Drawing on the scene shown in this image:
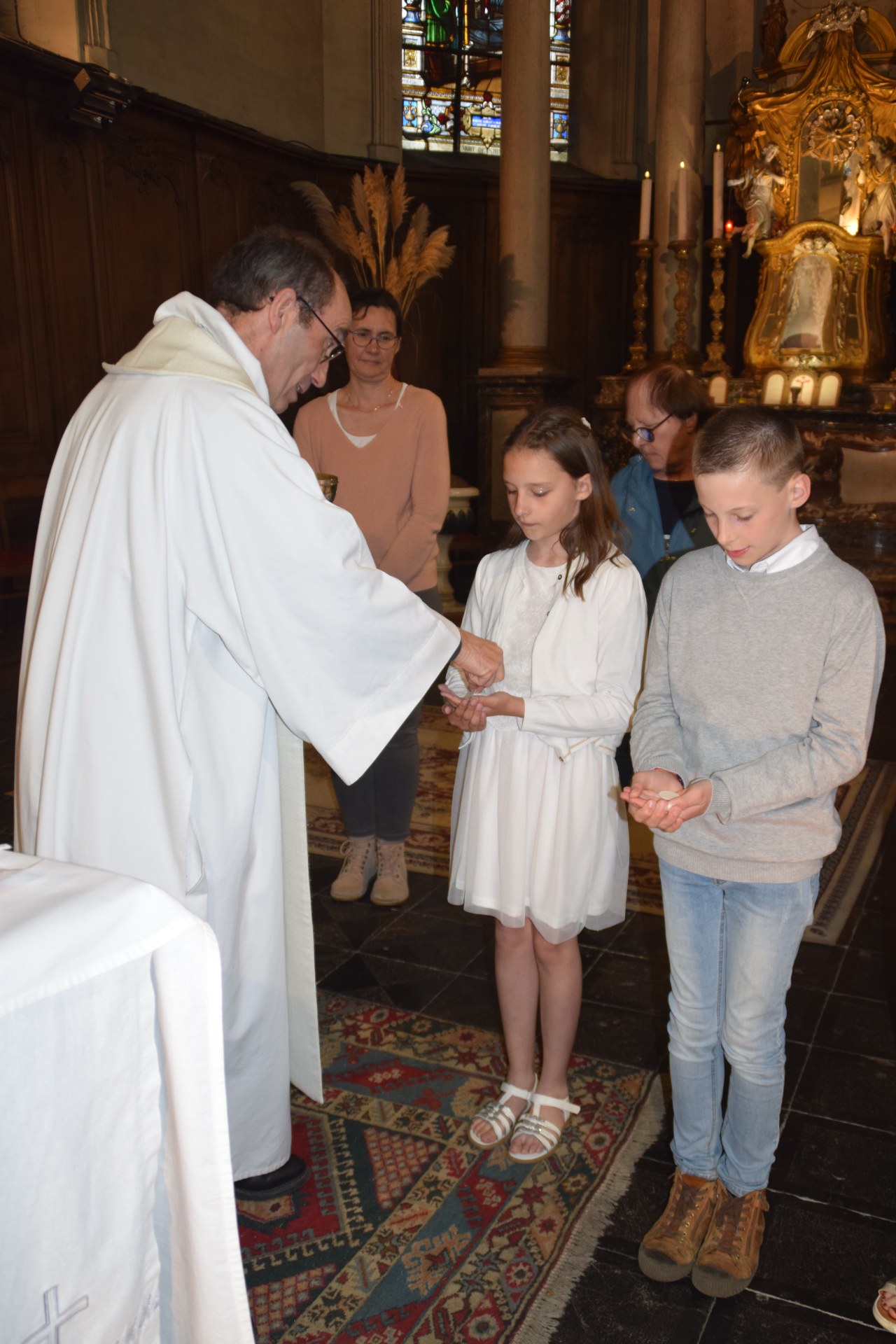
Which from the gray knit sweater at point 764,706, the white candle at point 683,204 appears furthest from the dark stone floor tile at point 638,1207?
the white candle at point 683,204

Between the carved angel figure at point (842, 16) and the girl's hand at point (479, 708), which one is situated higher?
the carved angel figure at point (842, 16)

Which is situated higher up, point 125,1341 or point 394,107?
point 394,107

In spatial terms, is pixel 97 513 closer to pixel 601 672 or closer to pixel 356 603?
pixel 356 603

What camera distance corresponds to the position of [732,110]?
30.8 ft

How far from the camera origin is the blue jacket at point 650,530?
9.24 ft

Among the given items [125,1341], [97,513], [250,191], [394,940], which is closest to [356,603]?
[97,513]

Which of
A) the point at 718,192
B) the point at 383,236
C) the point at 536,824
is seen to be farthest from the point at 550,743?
the point at 718,192

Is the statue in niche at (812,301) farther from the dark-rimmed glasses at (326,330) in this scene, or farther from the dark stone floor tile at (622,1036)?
the dark-rimmed glasses at (326,330)

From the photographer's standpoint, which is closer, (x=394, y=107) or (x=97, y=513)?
(x=97, y=513)

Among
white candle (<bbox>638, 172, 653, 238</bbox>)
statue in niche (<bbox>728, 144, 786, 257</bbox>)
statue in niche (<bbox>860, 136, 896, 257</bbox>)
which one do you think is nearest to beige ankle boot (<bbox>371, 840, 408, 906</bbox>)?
white candle (<bbox>638, 172, 653, 238</bbox>)

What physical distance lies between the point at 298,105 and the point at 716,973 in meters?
9.15

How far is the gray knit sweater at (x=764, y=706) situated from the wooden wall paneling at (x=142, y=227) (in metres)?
6.57

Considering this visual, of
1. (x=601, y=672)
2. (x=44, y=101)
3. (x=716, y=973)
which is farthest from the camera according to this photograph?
(x=44, y=101)

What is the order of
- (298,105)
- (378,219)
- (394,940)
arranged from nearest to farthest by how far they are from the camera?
(394,940), (378,219), (298,105)
